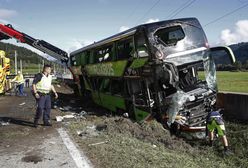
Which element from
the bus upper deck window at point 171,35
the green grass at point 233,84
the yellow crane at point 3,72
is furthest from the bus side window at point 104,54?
the yellow crane at point 3,72

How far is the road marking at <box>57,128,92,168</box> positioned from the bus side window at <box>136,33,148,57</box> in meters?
3.06

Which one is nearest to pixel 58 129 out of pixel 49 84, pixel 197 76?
pixel 49 84

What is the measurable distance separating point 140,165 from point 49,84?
14.9ft

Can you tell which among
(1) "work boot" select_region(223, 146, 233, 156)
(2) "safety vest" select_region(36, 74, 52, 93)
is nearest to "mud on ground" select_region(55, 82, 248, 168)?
(1) "work boot" select_region(223, 146, 233, 156)

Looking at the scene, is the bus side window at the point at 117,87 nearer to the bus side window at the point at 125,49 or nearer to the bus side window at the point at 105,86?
the bus side window at the point at 105,86

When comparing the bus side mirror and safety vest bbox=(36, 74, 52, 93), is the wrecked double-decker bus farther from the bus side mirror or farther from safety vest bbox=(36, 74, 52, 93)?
safety vest bbox=(36, 74, 52, 93)

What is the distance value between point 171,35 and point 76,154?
481 centimetres

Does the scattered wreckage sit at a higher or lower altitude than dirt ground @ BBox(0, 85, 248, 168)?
higher

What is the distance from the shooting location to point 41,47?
64.7ft

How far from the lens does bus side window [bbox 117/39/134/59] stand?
9617mm

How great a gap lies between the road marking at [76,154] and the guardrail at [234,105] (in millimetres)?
5171

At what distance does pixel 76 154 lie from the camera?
5.98 meters

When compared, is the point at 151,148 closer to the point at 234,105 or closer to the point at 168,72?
the point at 168,72

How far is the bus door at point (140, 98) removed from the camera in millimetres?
8945
